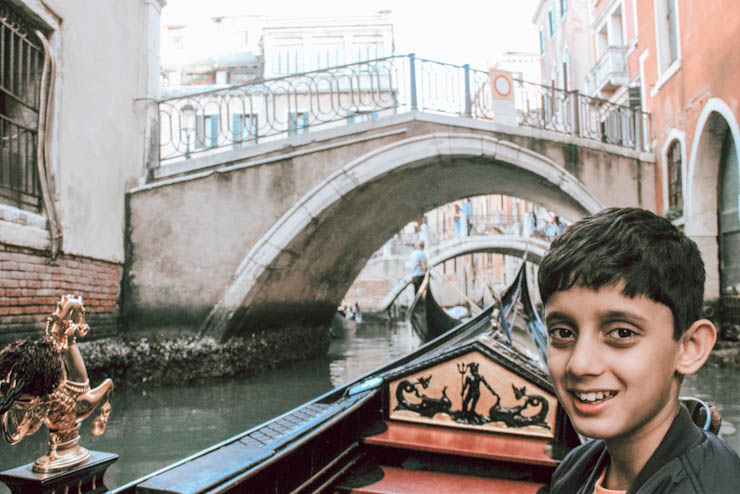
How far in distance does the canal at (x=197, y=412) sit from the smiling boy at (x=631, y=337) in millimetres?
2377

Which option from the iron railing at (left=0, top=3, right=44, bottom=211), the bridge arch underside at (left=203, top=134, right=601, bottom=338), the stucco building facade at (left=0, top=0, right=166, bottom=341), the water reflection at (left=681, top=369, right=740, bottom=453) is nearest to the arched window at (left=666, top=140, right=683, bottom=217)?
the bridge arch underside at (left=203, top=134, right=601, bottom=338)

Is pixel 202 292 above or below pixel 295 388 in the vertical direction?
above

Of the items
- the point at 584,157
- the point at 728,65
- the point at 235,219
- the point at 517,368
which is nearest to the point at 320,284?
the point at 235,219

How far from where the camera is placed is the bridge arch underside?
4676mm

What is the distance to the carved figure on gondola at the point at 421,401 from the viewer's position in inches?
62.8

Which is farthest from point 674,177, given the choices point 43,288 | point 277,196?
point 43,288

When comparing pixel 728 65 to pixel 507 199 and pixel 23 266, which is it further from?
pixel 507 199

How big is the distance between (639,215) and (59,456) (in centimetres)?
98

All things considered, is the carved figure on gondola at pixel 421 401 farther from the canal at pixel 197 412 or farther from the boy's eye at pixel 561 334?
the canal at pixel 197 412

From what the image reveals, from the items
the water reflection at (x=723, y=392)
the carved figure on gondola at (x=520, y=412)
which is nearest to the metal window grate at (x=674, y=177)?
the water reflection at (x=723, y=392)

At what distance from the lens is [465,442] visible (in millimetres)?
1551

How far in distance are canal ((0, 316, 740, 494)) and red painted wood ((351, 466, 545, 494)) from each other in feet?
4.56

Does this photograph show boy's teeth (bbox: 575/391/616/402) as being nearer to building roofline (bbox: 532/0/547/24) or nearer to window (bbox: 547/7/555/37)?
window (bbox: 547/7/555/37)

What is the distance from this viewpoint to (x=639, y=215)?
50 centimetres
